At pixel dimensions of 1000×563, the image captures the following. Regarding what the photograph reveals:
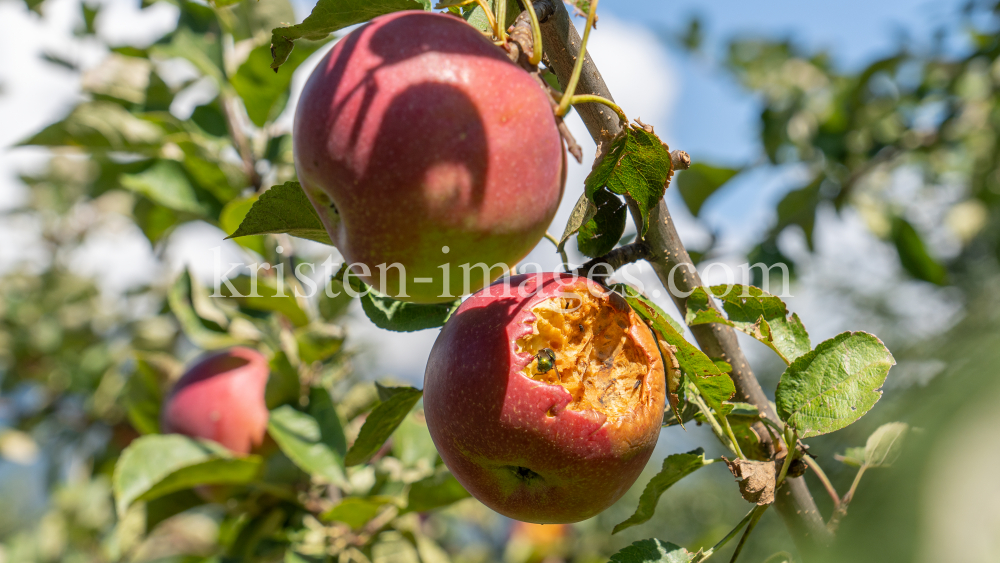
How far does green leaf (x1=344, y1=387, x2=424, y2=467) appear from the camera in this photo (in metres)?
0.78

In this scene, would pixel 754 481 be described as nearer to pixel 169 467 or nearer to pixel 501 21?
pixel 501 21

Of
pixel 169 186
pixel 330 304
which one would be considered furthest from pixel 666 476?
pixel 169 186

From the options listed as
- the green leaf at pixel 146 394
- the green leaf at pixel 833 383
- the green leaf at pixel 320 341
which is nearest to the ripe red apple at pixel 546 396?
the green leaf at pixel 833 383

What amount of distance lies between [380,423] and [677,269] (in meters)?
0.39

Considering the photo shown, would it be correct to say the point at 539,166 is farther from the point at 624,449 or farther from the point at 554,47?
the point at 624,449

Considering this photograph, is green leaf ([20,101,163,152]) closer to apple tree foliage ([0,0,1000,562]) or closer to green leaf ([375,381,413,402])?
apple tree foliage ([0,0,1000,562])

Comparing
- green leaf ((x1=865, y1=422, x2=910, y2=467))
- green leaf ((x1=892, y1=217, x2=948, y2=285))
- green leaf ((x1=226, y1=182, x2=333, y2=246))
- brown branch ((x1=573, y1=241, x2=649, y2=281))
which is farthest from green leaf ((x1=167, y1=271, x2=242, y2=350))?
green leaf ((x1=892, y1=217, x2=948, y2=285))

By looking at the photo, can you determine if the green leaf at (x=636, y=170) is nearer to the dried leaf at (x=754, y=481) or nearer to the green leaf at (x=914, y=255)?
the dried leaf at (x=754, y=481)

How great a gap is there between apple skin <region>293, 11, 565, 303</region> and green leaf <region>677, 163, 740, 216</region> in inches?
34.4

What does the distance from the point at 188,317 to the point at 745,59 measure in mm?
2505

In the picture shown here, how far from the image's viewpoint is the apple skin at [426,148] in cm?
49

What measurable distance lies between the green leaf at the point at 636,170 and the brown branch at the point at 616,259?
0.23 ft

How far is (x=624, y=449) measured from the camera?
0.63 meters

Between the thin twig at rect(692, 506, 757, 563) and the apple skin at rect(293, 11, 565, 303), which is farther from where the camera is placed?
the thin twig at rect(692, 506, 757, 563)
